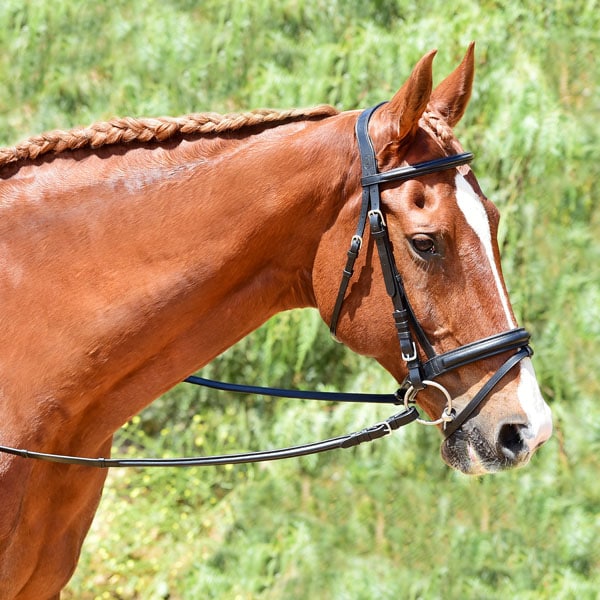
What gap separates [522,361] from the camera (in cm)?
232

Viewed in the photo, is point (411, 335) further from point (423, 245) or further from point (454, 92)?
point (454, 92)

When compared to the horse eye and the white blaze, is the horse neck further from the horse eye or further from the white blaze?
the white blaze

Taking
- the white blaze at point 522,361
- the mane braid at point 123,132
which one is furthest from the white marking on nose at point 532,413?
the mane braid at point 123,132

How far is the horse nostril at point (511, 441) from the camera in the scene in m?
2.27

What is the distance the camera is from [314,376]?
219 inches

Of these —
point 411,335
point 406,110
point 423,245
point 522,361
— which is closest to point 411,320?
point 411,335

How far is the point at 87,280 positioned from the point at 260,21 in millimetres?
4193

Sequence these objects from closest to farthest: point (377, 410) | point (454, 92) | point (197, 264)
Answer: point (197, 264) < point (454, 92) < point (377, 410)

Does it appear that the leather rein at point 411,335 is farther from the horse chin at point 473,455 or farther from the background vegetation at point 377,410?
the background vegetation at point 377,410

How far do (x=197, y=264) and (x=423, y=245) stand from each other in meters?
0.67

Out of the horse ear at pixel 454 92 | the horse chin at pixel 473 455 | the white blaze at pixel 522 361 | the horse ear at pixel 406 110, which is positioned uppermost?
the horse ear at pixel 454 92

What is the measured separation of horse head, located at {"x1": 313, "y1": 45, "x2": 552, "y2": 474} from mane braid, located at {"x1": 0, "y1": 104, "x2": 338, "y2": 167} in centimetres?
44

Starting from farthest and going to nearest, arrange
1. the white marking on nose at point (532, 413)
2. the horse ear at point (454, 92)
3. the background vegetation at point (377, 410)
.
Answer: the background vegetation at point (377, 410) → the horse ear at point (454, 92) → the white marking on nose at point (532, 413)

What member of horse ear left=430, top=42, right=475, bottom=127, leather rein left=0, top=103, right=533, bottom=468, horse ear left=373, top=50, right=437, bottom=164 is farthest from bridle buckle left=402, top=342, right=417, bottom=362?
horse ear left=430, top=42, right=475, bottom=127
